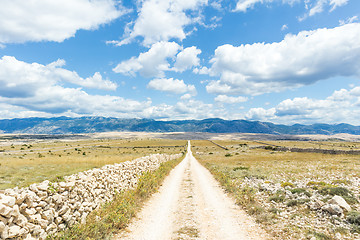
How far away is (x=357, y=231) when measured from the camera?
9375 millimetres

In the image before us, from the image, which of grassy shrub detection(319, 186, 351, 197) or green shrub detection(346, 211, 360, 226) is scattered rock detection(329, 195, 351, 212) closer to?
green shrub detection(346, 211, 360, 226)

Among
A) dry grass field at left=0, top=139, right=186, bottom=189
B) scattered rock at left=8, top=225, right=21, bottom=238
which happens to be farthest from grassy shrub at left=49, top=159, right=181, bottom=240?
dry grass field at left=0, top=139, right=186, bottom=189

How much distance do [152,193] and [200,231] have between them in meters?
9.72

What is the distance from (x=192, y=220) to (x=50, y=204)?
842cm

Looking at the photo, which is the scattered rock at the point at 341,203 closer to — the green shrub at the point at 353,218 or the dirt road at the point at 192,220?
the green shrub at the point at 353,218

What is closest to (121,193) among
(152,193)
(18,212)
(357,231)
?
(152,193)

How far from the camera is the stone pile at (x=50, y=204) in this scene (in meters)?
6.89

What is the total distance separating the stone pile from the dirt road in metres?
2.98

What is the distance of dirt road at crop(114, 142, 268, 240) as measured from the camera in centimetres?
1032

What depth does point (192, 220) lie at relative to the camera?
12.4 metres

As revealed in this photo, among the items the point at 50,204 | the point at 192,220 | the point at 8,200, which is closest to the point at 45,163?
the point at 50,204

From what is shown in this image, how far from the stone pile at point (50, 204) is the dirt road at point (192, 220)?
9.77 feet

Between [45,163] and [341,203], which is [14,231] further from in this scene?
[45,163]

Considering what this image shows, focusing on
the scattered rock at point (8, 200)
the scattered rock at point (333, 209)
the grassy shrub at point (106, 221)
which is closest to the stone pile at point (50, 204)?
the scattered rock at point (8, 200)
